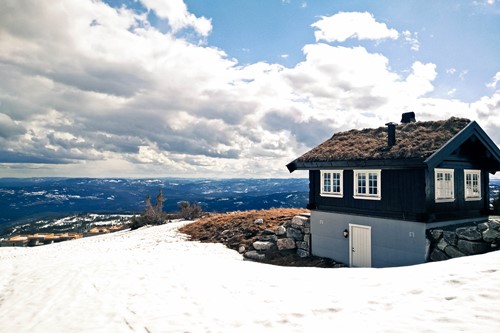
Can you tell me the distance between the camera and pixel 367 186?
1727cm

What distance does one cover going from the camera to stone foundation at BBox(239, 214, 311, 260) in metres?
19.9

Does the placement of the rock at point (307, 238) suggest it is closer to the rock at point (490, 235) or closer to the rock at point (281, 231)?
the rock at point (281, 231)

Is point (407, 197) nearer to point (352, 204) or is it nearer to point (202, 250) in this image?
point (352, 204)

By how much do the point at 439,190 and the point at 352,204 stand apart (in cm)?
436

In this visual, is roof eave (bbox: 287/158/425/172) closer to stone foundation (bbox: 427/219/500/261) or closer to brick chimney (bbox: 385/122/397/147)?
brick chimney (bbox: 385/122/397/147)

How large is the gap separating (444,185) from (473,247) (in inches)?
148

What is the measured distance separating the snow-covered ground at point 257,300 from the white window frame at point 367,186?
20.5ft

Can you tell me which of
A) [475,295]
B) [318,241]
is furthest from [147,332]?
[318,241]

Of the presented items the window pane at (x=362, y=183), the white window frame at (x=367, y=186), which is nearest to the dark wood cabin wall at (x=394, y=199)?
the white window frame at (x=367, y=186)

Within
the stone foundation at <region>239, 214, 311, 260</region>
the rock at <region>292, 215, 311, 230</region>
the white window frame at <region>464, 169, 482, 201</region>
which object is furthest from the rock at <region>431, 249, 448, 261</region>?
the rock at <region>292, 215, 311, 230</region>

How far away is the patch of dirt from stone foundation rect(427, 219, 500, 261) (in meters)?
5.30

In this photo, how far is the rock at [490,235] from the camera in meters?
13.5

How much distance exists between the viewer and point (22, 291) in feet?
38.6

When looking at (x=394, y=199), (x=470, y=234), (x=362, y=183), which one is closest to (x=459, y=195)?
(x=470, y=234)
